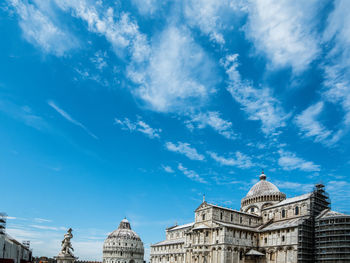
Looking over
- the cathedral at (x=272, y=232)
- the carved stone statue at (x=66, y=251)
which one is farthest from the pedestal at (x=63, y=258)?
the cathedral at (x=272, y=232)

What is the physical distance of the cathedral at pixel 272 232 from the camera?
51781 millimetres

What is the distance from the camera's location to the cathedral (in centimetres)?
5178

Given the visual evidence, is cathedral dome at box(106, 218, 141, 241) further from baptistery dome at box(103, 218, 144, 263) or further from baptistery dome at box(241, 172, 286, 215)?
baptistery dome at box(241, 172, 286, 215)

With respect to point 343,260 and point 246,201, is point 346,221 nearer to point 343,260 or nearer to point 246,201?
point 343,260

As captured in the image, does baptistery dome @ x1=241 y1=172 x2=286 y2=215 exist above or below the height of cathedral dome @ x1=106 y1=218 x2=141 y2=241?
above

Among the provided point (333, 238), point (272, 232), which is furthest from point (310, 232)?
point (272, 232)

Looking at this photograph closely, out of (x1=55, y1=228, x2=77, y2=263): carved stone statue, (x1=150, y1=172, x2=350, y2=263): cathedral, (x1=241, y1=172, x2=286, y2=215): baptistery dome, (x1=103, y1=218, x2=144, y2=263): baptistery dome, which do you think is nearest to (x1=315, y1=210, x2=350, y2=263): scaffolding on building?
(x1=150, y1=172, x2=350, y2=263): cathedral

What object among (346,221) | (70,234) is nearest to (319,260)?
(346,221)

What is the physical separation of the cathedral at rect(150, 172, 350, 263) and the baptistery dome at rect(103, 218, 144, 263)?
67895 millimetres

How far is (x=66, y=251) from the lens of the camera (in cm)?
4144

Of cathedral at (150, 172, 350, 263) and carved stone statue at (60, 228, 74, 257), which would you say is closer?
carved stone statue at (60, 228, 74, 257)

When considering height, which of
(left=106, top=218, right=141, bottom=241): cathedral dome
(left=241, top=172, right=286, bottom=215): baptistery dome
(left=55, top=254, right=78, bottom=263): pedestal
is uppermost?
(left=241, top=172, right=286, bottom=215): baptistery dome

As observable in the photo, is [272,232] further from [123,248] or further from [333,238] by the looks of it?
[123,248]

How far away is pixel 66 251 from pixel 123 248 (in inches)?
3620
